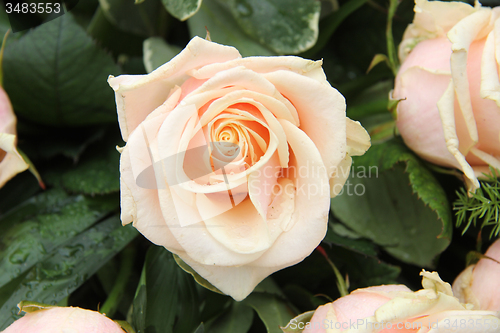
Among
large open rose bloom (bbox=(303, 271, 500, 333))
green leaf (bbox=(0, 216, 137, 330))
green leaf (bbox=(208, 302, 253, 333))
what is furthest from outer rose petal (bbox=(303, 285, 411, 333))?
green leaf (bbox=(0, 216, 137, 330))

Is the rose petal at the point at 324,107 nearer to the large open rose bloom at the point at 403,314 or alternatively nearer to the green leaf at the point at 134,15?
the large open rose bloom at the point at 403,314

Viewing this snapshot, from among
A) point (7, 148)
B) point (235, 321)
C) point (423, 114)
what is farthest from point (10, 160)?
point (423, 114)

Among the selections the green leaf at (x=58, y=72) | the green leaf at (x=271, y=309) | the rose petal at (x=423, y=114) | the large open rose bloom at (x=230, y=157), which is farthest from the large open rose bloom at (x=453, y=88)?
the green leaf at (x=58, y=72)

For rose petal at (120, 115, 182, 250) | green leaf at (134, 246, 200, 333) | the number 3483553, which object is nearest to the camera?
rose petal at (120, 115, 182, 250)

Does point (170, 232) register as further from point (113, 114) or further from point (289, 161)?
point (113, 114)

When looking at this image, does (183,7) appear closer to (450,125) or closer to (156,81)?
(156,81)

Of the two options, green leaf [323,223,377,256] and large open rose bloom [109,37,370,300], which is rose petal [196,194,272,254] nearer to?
large open rose bloom [109,37,370,300]
